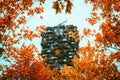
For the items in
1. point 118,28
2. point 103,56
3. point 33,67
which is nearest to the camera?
point 118,28

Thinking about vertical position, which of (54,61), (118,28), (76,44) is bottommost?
(118,28)

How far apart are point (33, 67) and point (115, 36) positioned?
1160 centimetres

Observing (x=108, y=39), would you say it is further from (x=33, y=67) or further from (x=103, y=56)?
(x=33, y=67)

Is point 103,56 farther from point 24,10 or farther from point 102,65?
point 24,10

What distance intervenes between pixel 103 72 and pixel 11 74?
10248 mm

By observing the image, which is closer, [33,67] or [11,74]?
[11,74]

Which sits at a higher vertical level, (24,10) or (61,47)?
(61,47)

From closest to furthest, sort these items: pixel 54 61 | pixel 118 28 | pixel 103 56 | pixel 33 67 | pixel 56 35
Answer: pixel 118 28 < pixel 103 56 < pixel 33 67 < pixel 54 61 < pixel 56 35

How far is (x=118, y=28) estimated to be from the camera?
12188 millimetres

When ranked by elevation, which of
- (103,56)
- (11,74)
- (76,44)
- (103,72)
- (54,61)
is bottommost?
(103,72)

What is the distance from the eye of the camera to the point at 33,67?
22.5 m

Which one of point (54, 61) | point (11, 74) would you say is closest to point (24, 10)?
point (11, 74)

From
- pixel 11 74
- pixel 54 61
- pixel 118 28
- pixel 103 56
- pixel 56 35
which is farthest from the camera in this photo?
pixel 56 35

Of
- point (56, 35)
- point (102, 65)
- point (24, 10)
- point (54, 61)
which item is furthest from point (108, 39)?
point (56, 35)
